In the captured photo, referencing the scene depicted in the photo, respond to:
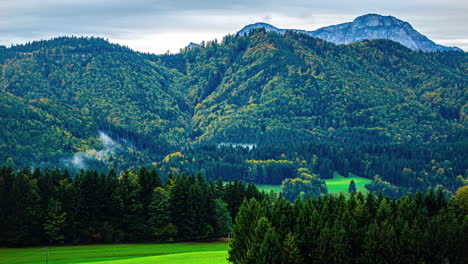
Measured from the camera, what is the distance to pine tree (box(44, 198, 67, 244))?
357 ft

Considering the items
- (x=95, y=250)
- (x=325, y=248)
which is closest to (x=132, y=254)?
(x=95, y=250)

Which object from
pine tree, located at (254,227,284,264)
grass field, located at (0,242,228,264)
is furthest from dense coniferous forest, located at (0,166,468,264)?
grass field, located at (0,242,228,264)

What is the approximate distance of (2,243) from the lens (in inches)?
4232

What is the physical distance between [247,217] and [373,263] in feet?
58.5

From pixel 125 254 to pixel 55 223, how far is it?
17.0 meters

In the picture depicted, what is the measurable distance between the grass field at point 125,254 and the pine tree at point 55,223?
12.1 feet

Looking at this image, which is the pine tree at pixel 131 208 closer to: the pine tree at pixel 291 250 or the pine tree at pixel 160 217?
the pine tree at pixel 160 217

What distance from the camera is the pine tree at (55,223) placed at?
357ft

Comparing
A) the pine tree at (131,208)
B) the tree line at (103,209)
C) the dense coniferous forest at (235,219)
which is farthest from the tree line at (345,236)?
the pine tree at (131,208)

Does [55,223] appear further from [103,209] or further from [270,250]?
[270,250]

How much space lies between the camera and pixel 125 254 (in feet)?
329

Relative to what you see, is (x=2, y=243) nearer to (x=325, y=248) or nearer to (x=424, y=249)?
(x=325, y=248)

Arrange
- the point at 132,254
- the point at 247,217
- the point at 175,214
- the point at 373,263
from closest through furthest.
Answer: the point at 373,263, the point at 247,217, the point at 132,254, the point at 175,214

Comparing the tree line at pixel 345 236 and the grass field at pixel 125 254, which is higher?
the tree line at pixel 345 236
